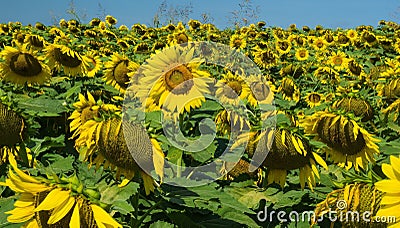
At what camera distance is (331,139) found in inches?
104

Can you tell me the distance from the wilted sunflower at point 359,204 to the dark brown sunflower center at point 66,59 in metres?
3.38

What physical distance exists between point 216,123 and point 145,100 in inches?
18.9

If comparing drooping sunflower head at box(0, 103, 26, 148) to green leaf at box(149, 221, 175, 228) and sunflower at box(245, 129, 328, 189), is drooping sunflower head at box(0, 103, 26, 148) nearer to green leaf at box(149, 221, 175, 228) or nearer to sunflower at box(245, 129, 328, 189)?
green leaf at box(149, 221, 175, 228)

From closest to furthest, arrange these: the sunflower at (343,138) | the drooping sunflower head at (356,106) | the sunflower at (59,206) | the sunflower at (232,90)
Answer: the sunflower at (59,206) < the sunflower at (343,138) < the drooping sunflower head at (356,106) < the sunflower at (232,90)

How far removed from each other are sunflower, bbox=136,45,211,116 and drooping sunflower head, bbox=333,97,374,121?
0.86 m

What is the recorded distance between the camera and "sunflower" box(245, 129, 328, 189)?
222cm

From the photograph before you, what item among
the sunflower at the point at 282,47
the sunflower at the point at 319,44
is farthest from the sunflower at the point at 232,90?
the sunflower at the point at 319,44

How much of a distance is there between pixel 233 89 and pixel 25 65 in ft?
5.71

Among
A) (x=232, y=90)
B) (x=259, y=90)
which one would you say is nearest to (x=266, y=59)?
(x=259, y=90)

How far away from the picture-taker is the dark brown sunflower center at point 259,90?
4.81 metres

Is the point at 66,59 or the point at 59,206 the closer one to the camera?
the point at 59,206

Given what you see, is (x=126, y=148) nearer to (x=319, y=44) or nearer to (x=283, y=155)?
(x=283, y=155)

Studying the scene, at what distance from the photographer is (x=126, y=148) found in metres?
1.95

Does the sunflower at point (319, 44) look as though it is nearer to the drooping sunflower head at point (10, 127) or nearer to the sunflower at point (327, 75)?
the sunflower at point (327, 75)
